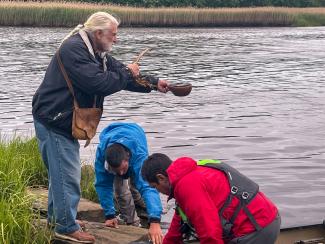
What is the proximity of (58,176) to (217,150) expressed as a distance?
8.56 metres

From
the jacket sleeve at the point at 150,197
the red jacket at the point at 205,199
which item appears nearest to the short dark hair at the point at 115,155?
the jacket sleeve at the point at 150,197

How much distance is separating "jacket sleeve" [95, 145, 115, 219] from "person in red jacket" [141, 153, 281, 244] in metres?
1.96

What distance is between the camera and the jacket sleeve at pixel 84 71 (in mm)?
6797

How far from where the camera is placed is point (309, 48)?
4081 cm

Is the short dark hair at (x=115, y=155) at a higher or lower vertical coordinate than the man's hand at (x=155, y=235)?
higher

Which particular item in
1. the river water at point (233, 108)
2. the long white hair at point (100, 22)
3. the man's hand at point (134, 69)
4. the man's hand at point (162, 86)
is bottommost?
the river water at point (233, 108)

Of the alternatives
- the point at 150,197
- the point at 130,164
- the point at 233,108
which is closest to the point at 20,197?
the point at 130,164

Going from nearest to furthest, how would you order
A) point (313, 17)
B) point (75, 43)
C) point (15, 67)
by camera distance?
point (75, 43) → point (15, 67) → point (313, 17)

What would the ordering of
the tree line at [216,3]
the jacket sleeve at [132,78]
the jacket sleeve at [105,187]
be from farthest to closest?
the tree line at [216,3] → the jacket sleeve at [105,187] → the jacket sleeve at [132,78]

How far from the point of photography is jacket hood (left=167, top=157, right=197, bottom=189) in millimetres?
5844

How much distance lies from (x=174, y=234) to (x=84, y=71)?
171 centimetres

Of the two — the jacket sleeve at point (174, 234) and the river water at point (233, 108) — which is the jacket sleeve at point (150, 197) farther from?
the river water at point (233, 108)

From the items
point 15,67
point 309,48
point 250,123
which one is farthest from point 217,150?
point 309,48

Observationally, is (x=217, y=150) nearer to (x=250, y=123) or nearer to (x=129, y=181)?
(x=250, y=123)
